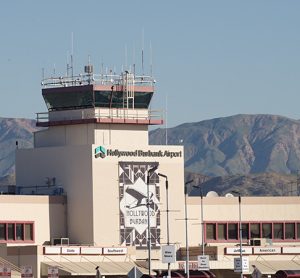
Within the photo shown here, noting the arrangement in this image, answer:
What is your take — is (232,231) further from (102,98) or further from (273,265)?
(102,98)

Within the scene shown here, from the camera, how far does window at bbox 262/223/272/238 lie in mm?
132750

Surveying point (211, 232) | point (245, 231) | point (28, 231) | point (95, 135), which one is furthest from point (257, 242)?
point (28, 231)

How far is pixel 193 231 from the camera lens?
128 meters

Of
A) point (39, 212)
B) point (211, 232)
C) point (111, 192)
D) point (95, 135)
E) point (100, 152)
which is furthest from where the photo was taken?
point (211, 232)

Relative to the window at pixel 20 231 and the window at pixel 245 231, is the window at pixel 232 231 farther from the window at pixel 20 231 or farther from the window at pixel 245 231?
the window at pixel 20 231

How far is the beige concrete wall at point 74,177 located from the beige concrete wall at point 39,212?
0.80 metres

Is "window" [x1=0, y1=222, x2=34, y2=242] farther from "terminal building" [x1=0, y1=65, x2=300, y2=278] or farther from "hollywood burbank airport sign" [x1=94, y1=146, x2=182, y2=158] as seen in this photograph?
"hollywood burbank airport sign" [x1=94, y1=146, x2=182, y2=158]

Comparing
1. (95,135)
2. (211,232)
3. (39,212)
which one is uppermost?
(95,135)

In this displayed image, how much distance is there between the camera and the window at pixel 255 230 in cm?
13238

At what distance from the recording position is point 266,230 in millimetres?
133000

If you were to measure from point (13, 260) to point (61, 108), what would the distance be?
58.1 feet

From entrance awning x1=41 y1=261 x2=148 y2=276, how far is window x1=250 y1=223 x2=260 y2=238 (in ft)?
59.6

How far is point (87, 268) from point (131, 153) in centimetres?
1259

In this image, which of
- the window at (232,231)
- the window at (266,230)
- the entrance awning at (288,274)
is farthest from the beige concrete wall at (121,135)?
the entrance awning at (288,274)
